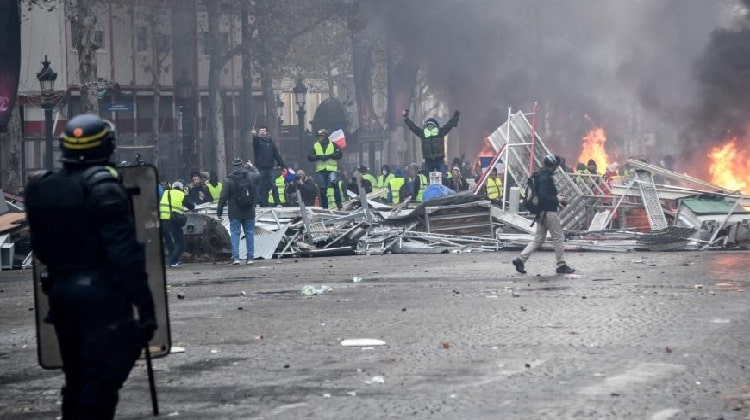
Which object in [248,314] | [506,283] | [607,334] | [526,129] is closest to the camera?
[607,334]

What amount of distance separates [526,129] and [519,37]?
24.7m

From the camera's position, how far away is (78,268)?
5996 mm

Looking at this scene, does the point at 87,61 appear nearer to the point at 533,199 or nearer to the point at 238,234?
the point at 238,234

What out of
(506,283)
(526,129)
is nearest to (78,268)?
(506,283)

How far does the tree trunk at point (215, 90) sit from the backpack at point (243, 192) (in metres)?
24.7

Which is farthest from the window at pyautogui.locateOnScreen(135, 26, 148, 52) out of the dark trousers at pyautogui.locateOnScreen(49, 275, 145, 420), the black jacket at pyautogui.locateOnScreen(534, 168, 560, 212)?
the dark trousers at pyautogui.locateOnScreen(49, 275, 145, 420)

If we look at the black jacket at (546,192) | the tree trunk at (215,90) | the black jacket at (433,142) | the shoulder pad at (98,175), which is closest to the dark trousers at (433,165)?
the black jacket at (433,142)

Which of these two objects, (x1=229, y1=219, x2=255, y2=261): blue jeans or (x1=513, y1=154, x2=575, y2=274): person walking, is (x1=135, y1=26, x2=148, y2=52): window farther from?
(x1=513, y1=154, x2=575, y2=274): person walking

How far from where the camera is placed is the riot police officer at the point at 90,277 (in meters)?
5.91

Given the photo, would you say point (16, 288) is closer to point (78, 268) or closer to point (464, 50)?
point (78, 268)

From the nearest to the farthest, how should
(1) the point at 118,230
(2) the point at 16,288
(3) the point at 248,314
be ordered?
(1) the point at 118,230 → (3) the point at 248,314 → (2) the point at 16,288

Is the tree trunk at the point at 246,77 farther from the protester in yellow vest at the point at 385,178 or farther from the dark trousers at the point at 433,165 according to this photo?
the dark trousers at the point at 433,165

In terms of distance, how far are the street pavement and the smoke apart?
27.0 m

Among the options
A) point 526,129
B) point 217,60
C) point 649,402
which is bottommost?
point 649,402
